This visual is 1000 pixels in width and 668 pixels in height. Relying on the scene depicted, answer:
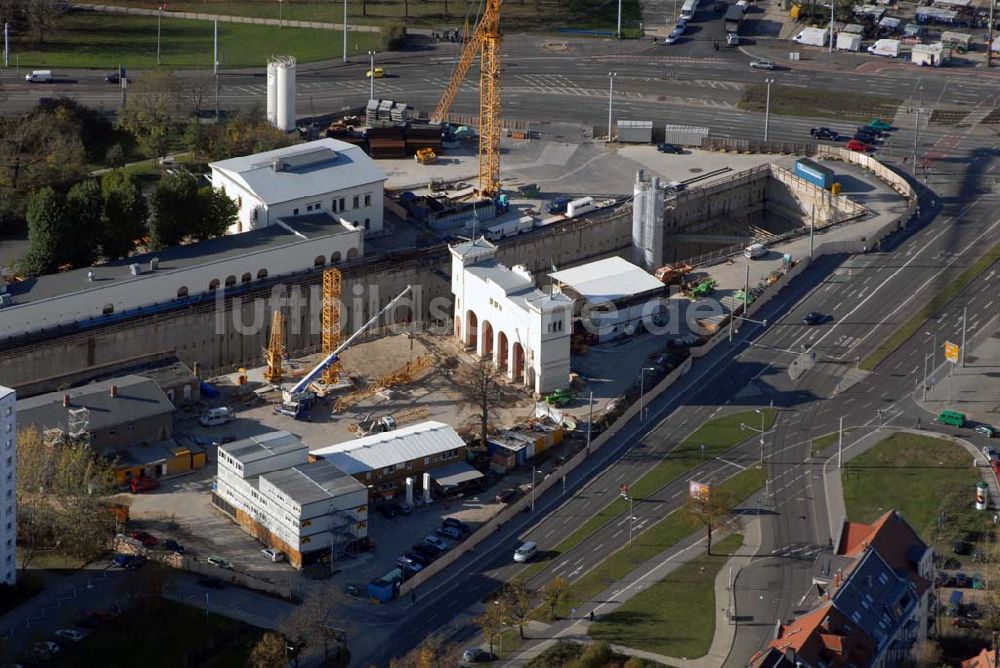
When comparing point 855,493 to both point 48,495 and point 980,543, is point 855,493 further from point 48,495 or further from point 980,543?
point 48,495

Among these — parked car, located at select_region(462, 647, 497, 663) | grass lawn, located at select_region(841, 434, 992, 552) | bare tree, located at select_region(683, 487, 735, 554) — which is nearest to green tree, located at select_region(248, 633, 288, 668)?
parked car, located at select_region(462, 647, 497, 663)

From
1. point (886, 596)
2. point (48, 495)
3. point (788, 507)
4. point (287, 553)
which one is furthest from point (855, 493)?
point (48, 495)

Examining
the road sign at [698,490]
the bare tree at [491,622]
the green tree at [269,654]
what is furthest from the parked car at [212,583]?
the road sign at [698,490]

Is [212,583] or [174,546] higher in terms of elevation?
[174,546]

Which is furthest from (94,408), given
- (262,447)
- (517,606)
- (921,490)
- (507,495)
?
(921,490)

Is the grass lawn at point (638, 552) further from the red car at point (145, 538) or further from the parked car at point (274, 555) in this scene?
the red car at point (145, 538)

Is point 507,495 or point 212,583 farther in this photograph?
point 507,495

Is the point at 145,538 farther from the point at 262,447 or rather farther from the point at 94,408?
the point at 94,408
